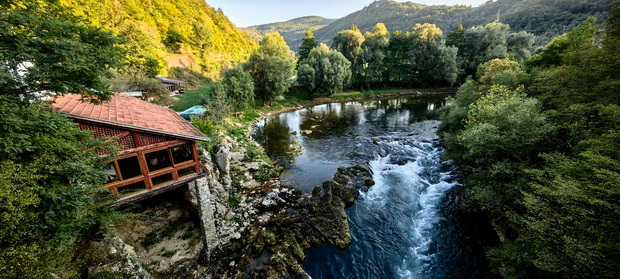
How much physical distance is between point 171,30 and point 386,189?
3063 inches

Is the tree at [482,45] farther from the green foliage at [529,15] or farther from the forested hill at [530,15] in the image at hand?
the forested hill at [530,15]

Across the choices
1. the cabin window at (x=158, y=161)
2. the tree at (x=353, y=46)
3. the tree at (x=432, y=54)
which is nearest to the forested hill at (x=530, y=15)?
the tree at (x=432, y=54)

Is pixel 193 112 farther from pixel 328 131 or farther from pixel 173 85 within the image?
pixel 173 85

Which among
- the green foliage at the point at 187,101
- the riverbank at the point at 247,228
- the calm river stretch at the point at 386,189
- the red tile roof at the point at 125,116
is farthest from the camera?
the green foliage at the point at 187,101

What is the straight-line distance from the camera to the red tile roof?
9.09 meters

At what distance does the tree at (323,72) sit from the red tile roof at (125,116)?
38.4 metres

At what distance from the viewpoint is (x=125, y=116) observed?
10344 millimetres

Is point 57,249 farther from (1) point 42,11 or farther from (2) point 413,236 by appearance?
(2) point 413,236

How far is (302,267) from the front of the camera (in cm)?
1166

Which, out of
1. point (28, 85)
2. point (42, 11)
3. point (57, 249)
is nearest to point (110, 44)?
point (42, 11)

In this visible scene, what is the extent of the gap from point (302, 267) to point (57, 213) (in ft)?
33.9

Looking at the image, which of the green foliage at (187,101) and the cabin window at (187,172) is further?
the green foliage at (187,101)

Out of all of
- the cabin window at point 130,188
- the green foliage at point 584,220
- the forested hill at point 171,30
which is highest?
the forested hill at point 171,30

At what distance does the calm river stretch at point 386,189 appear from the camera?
11.9 meters
